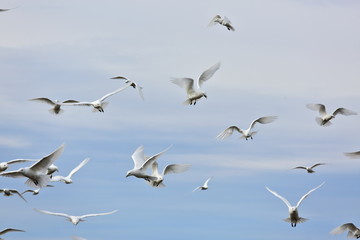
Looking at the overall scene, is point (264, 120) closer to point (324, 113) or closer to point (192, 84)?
Answer: point (324, 113)

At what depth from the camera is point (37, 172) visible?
3136 centimetres

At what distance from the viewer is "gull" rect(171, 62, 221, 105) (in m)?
38.3

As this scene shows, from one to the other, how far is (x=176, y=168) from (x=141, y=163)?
162 centimetres

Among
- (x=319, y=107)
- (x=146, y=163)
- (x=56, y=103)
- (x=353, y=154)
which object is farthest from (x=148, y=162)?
(x=319, y=107)

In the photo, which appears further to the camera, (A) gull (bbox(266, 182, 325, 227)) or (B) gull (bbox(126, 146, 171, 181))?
(A) gull (bbox(266, 182, 325, 227))

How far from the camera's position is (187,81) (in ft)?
126

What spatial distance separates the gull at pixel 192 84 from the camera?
38.3 metres

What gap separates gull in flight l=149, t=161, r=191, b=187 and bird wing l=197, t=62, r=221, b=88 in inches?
182

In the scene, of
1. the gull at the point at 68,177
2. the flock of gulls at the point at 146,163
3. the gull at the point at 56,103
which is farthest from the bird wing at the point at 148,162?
the gull at the point at 68,177

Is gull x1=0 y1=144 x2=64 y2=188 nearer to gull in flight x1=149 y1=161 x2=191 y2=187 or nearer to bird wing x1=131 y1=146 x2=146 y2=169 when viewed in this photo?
bird wing x1=131 y1=146 x2=146 y2=169

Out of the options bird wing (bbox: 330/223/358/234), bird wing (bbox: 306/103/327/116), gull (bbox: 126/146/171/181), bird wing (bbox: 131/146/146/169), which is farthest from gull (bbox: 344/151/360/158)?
bird wing (bbox: 306/103/327/116)

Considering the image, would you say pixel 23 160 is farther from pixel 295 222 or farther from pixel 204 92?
pixel 295 222

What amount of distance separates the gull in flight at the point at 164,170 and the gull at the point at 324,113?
1103cm

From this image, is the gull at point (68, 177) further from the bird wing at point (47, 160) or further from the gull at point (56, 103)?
the bird wing at point (47, 160)
